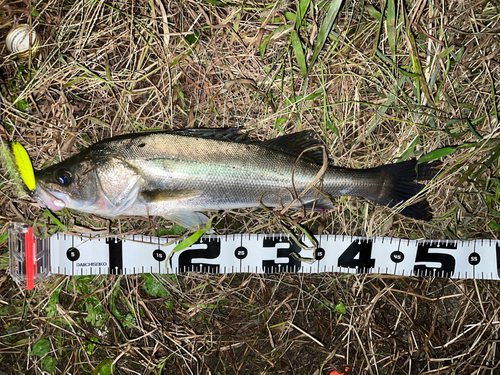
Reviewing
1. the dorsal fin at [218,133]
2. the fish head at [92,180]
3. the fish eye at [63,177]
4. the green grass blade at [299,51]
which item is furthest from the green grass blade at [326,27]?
the fish eye at [63,177]

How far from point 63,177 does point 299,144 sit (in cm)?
192

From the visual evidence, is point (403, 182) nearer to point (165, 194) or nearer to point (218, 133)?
point (218, 133)

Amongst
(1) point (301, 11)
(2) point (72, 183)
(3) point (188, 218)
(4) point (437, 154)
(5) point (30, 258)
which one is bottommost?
(5) point (30, 258)

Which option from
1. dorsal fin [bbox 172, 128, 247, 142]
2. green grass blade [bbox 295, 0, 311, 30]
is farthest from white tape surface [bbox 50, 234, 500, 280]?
green grass blade [bbox 295, 0, 311, 30]

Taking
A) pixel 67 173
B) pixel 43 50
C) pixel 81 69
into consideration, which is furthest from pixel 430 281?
pixel 43 50

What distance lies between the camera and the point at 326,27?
8.94ft

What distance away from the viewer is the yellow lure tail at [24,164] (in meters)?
2.80

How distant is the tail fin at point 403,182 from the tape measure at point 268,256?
381 millimetres

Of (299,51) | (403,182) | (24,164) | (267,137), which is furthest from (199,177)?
(403,182)

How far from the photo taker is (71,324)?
3066 mm

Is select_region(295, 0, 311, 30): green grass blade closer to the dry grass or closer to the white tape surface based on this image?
the dry grass

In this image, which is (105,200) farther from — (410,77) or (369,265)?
(410,77)

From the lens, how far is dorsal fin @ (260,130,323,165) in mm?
2727

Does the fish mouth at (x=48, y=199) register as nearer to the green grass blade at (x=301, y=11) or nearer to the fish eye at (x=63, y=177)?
the fish eye at (x=63, y=177)
